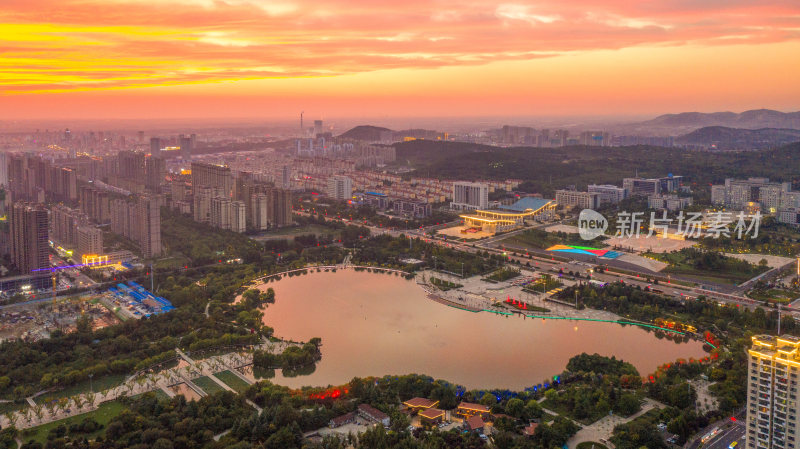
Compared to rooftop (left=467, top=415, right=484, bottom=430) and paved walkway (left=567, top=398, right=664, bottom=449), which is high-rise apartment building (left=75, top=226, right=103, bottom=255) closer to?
rooftop (left=467, top=415, right=484, bottom=430)

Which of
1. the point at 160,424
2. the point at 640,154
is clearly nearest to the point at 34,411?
the point at 160,424

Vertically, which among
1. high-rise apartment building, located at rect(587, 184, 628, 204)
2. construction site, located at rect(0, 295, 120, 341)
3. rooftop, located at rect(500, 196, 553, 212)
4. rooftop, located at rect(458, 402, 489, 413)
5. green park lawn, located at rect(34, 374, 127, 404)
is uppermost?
high-rise apartment building, located at rect(587, 184, 628, 204)

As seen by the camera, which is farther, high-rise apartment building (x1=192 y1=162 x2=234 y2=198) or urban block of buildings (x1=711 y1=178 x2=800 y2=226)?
high-rise apartment building (x1=192 y1=162 x2=234 y2=198)

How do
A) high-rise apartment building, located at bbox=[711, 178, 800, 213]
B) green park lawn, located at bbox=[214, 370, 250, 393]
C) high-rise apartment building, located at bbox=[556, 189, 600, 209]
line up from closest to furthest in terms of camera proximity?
green park lawn, located at bbox=[214, 370, 250, 393], high-rise apartment building, located at bbox=[711, 178, 800, 213], high-rise apartment building, located at bbox=[556, 189, 600, 209]

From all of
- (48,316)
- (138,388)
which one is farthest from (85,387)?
(48,316)

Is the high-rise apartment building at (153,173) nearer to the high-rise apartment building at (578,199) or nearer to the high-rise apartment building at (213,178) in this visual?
the high-rise apartment building at (213,178)

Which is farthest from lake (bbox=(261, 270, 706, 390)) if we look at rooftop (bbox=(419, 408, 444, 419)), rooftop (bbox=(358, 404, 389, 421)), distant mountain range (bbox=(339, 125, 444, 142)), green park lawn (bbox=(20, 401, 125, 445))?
distant mountain range (bbox=(339, 125, 444, 142))

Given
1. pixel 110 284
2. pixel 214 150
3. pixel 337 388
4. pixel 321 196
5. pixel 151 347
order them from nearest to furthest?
pixel 337 388, pixel 151 347, pixel 110 284, pixel 321 196, pixel 214 150

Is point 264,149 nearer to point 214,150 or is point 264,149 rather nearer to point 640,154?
point 214,150
